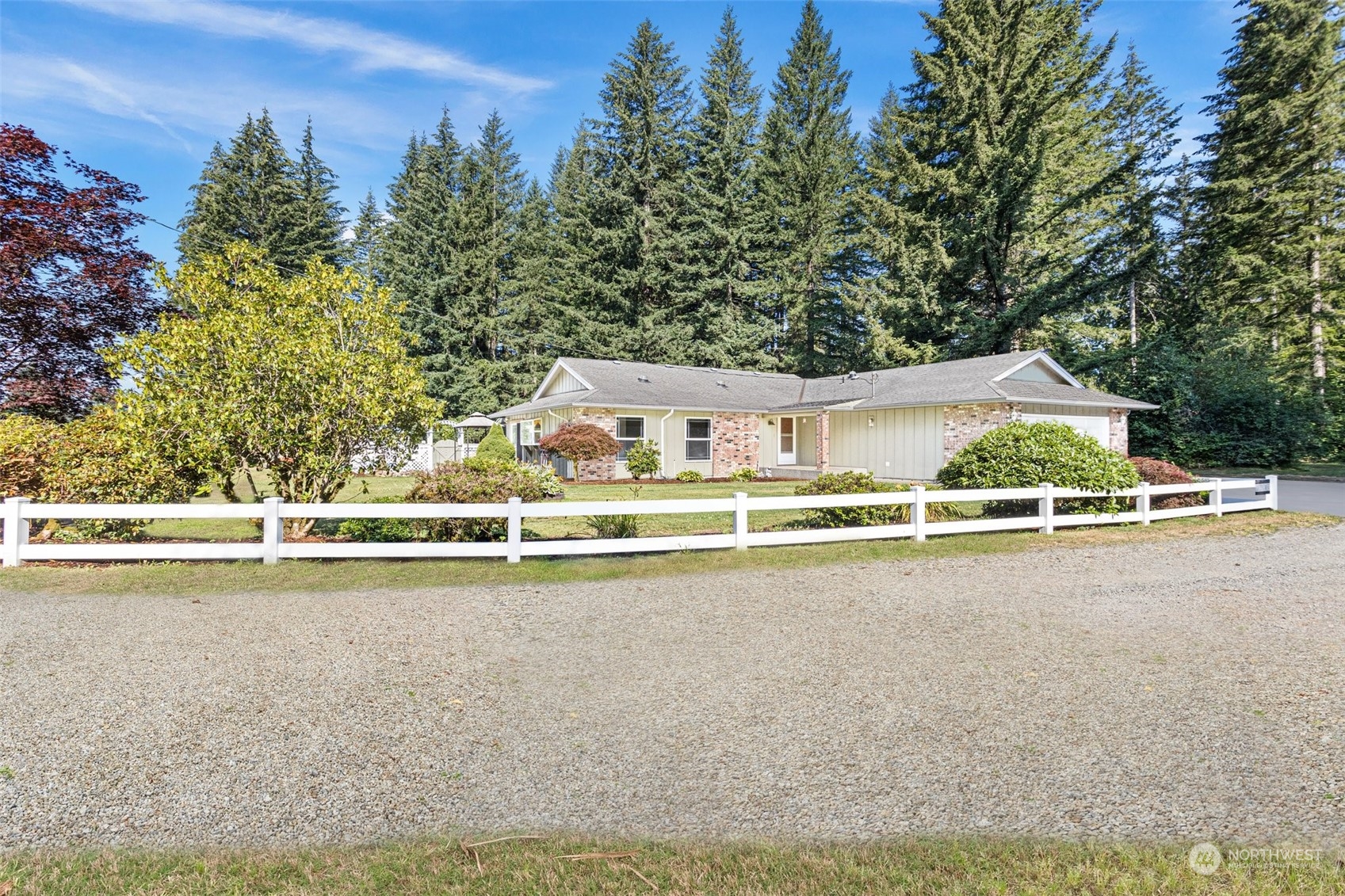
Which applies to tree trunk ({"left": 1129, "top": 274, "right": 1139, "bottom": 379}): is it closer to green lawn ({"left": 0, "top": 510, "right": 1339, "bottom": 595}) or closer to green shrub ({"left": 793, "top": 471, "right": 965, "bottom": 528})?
green shrub ({"left": 793, "top": 471, "right": 965, "bottom": 528})

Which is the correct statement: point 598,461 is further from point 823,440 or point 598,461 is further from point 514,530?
point 514,530

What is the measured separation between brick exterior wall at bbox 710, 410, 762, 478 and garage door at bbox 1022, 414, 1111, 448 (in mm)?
8934

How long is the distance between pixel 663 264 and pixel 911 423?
58.7 feet

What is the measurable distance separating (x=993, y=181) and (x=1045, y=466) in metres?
20.8

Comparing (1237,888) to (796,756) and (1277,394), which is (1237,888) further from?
(1277,394)

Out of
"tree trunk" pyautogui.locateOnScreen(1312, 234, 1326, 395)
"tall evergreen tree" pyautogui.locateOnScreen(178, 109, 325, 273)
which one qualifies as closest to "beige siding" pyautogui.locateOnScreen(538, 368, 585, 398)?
"tall evergreen tree" pyautogui.locateOnScreen(178, 109, 325, 273)

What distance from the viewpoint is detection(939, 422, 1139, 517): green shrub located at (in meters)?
10.4

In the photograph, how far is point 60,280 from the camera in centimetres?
954

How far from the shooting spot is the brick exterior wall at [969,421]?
18047mm

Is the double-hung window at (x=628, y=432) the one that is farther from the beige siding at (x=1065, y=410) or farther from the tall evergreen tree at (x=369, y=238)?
the tall evergreen tree at (x=369, y=238)

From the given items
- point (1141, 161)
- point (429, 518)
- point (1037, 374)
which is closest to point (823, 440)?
point (1037, 374)

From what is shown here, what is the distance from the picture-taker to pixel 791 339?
35.8m

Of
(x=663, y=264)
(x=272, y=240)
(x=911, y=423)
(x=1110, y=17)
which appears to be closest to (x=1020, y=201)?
(x=1110, y=17)

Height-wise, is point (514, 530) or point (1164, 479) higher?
point (1164, 479)
